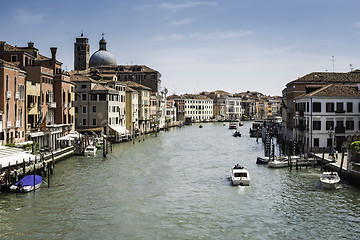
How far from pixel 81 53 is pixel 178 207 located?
6923 centimetres

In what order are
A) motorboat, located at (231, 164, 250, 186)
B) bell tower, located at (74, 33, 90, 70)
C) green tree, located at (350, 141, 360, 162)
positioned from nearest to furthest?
green tree, located at (350, 141, 360, 162) < motorboat, located at (231, 164, 250, 186) < bell tower, located at (74, 33, 90, 70)

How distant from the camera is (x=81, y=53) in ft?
270

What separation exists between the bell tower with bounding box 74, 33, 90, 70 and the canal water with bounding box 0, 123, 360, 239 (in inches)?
2271

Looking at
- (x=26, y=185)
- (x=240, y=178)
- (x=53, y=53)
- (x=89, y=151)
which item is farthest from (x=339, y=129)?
(x=53, y=53)

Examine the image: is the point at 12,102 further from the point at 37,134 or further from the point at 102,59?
the point at 102,59

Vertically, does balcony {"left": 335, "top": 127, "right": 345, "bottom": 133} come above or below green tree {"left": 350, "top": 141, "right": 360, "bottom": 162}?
above

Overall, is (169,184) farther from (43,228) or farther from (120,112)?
(120,112)

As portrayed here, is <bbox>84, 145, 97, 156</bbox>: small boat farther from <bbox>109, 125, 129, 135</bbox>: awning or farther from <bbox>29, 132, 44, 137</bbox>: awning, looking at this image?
<bbox>109, 125, 129, 135</bbox>: awning

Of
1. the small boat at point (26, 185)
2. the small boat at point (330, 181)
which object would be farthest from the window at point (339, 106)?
the small boat at point (26, 185)

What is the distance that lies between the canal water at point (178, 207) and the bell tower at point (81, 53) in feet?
189

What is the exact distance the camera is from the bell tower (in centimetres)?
8225

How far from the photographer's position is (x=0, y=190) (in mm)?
20000

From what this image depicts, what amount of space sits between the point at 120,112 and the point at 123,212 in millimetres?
34767

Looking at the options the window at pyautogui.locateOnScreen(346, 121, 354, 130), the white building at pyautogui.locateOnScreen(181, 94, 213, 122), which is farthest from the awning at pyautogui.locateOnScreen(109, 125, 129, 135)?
the white building at pyautogui.locateOnScreen(181, 94, 213, 122)
